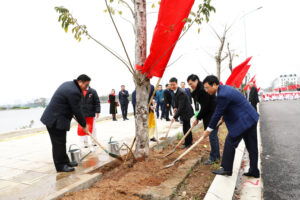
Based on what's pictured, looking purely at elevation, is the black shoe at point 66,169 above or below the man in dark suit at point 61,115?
below

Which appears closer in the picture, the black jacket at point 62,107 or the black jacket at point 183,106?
the black jacket at point 62,107

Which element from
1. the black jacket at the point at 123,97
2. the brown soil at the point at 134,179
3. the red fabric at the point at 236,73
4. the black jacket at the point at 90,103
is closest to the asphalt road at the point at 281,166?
the brown soil at the point at 134,179

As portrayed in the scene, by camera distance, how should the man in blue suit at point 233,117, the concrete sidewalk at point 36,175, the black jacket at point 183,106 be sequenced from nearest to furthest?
the concrete sidewalk at point 36,175, the man in blue suit at point 233,117, the black jacket at point 183,106

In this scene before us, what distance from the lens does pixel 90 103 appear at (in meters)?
5.83

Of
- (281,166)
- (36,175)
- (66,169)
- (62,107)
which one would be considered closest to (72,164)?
(66,169)

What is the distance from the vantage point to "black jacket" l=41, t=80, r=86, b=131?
12.4ft

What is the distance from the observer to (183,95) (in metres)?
5.59

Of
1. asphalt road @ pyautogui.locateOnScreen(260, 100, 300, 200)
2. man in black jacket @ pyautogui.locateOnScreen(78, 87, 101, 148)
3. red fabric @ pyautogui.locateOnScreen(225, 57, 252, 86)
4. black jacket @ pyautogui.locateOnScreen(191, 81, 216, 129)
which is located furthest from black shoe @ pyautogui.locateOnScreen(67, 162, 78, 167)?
red fabric @ pyautogui.locateOnScreen(225, 57, 252, 86)

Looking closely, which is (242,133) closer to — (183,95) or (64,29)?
(183,95)

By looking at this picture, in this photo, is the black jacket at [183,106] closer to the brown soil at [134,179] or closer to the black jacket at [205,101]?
the black jacket at [205,101]

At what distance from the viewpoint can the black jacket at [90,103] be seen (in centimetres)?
567

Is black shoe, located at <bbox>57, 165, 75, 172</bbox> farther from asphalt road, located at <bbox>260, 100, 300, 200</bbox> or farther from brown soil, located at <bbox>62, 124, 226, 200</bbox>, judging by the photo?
asphalt road, located at <bbox>260, 100, 300, 200</bbox>

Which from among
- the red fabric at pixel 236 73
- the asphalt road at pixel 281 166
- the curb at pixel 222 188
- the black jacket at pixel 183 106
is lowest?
the asphalt road at pixel 281 166

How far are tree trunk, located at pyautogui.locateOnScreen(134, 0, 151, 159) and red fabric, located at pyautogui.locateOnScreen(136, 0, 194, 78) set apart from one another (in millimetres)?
189
